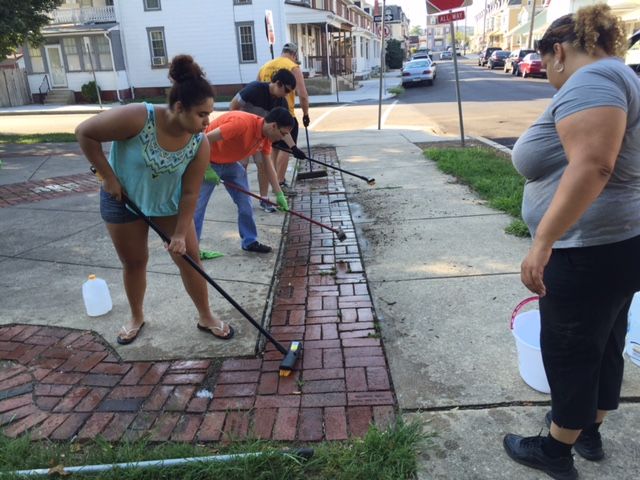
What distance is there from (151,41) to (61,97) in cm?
549

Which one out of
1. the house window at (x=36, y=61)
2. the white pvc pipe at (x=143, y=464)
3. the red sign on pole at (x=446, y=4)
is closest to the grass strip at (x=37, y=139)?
the red sign on pole at (x=446, y=4)

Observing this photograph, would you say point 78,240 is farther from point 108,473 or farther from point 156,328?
point 108,473

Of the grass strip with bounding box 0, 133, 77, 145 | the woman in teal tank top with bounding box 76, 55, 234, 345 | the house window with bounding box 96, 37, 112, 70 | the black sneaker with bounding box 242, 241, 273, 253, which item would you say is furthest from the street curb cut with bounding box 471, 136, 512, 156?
the house window with bounding box 96, 37, 112, 70

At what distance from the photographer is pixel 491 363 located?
2.92 meters

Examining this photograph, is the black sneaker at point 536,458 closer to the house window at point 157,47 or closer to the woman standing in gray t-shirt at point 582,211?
the woman standing in gray t-shirt at point 582,211

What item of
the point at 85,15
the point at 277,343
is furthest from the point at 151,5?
the point at 277,343

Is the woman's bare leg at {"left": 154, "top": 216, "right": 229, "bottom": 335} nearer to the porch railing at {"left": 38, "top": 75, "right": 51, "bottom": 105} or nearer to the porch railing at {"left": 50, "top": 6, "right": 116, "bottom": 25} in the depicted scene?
the porch railing at {"left": 50, "top": 6, "right": 116, "bottom": 25}

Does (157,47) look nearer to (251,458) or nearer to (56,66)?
(56,66)

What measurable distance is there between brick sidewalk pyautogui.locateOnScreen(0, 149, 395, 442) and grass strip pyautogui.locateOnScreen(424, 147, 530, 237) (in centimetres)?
252

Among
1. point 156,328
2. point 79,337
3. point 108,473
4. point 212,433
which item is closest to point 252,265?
point 156,328

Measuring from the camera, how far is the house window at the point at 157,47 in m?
25.7

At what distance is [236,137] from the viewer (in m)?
4.23

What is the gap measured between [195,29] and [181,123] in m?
25.4

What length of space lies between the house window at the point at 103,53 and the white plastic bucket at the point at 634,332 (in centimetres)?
2792
